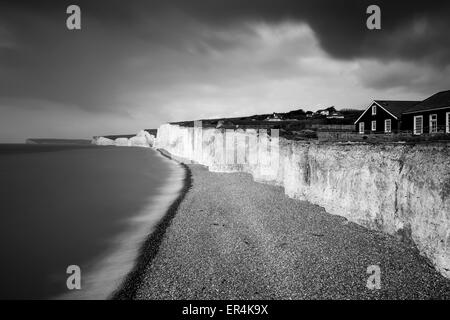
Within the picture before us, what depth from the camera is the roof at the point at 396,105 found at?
1252 inches

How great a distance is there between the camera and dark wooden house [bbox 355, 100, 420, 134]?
31844 mm

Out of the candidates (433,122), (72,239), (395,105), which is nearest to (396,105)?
(395,105)

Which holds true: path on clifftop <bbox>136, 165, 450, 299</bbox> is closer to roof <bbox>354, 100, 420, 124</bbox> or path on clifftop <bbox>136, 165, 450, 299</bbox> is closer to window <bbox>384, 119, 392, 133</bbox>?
window <bbox>384, 119, 392, 133</bbox>

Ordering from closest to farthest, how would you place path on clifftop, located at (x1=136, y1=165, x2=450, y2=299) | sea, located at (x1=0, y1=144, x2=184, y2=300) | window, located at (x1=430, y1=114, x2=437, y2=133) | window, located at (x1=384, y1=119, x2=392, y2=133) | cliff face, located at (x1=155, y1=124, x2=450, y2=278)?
path on clifftop, located at (x1=136, y1=165, x2=450, y2=299), cliff face, located at (x1=155, y1=124, x2=450, y2=278), sea, located at (x1=0, y1=144, x2=184, y2=300), window, located at (x1=430, y1=114, x2=437, y2=133), window, located at (x1=384, y1=119, x2=392, y2=133)

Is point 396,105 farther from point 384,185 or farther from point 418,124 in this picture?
point 384,185

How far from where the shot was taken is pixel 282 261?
9.82 meters

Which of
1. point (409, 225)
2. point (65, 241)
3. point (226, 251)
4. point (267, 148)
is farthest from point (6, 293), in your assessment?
point (267, 148)

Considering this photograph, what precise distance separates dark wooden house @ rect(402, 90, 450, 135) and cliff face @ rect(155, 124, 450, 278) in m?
16.9

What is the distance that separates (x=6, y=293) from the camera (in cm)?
1015

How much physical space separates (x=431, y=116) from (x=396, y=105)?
Result: 7.56 meters

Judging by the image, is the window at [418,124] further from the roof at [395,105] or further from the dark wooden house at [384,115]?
the roof at [395,105]

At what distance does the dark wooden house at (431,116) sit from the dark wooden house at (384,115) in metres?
1.46

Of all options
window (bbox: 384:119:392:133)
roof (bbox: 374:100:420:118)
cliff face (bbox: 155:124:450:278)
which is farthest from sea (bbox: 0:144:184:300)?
roof (bbox: 374:100:420:118)
